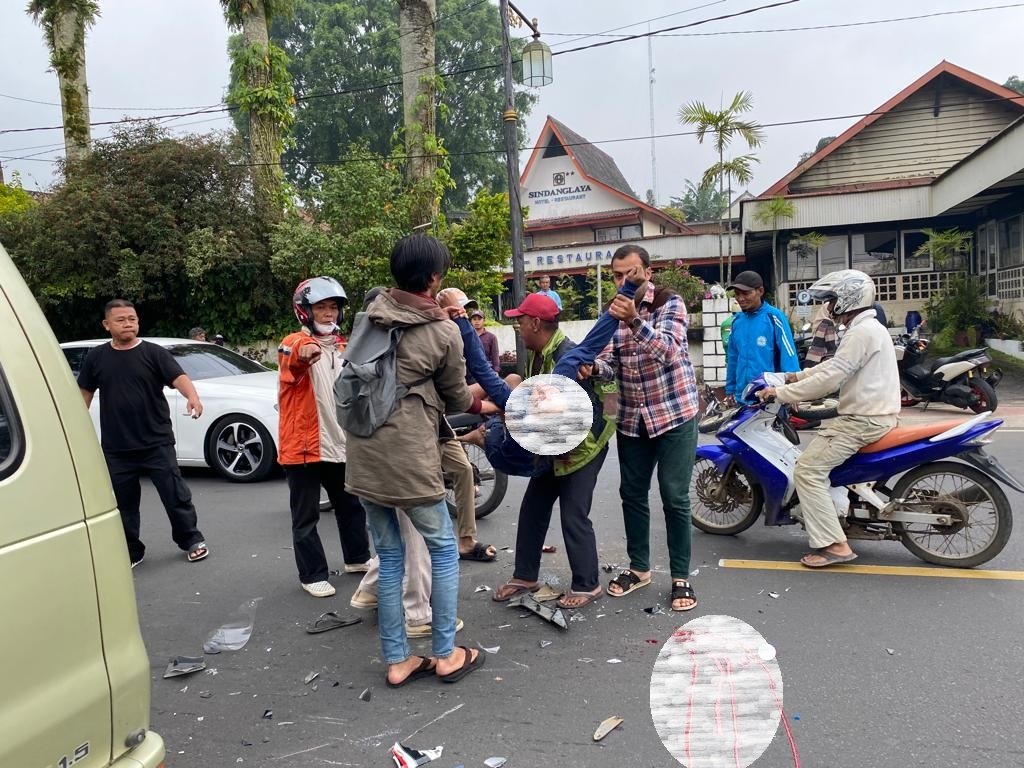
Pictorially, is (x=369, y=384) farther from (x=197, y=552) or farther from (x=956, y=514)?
(x=956, y=514)

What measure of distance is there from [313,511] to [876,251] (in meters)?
18.7

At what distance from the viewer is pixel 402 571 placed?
324 cm

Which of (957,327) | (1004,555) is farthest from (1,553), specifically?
(957,327)

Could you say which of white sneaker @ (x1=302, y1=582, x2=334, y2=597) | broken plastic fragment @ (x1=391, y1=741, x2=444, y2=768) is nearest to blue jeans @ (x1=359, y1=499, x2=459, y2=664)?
broken plastic fragment @ (x1=391, y1=741, x2=444, y2=768)

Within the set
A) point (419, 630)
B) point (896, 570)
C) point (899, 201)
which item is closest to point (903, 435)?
point (896, 570)

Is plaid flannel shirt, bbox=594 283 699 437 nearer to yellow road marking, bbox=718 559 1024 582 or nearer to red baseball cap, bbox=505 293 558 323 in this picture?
red baseball cap, bbox=505 293 558 323

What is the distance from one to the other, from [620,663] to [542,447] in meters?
1.02

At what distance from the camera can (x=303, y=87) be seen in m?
37.6

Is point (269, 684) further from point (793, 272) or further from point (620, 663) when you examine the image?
point (793, 272)

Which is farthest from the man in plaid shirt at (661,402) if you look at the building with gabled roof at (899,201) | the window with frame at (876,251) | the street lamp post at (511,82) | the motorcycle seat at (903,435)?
the window with frame at (876,251)

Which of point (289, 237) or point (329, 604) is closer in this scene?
point (329, 604)

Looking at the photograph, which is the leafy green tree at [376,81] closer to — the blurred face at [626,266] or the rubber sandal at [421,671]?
the blurred face at [626,266]

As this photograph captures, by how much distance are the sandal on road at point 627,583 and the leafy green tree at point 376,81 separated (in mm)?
34122

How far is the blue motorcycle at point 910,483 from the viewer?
164 inches
